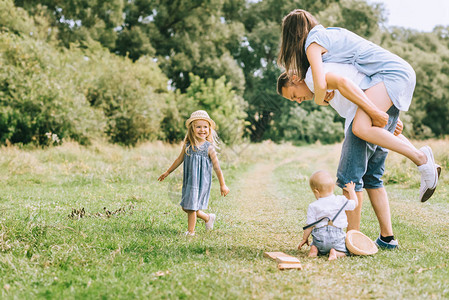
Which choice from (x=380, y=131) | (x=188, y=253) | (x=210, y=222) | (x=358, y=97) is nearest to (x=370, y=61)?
(x=358, y=97)

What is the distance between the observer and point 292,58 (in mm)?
3775

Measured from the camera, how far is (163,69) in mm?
31609

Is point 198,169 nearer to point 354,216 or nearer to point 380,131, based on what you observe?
point 354,216

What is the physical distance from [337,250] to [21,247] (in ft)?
9.40

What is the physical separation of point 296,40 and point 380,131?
1157 millimetres

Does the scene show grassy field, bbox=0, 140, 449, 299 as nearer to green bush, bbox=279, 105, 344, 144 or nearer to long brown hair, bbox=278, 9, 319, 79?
long brown hair, bbox=278, 9, 319, 79

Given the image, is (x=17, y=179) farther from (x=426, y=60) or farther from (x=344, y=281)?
(x=426, y=60)

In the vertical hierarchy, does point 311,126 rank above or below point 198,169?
below

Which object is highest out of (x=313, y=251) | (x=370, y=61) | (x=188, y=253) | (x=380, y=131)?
(x=370, y=61)

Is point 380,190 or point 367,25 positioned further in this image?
point 367,25

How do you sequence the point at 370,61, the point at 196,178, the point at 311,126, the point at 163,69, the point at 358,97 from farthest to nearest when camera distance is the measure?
1. the point at 311,126
2. the point at 163,69
3. the point at 196,178
4. the point at 370,61
5. the point at 358,97

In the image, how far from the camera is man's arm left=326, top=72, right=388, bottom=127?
3336 millimetres

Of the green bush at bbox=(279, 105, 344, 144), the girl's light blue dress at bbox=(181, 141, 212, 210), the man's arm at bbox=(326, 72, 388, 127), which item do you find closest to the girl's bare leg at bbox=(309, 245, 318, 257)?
the man's arm at bbox=(326, 72, 388, 127)

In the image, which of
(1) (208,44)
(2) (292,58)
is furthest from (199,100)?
(2) (292,58)
